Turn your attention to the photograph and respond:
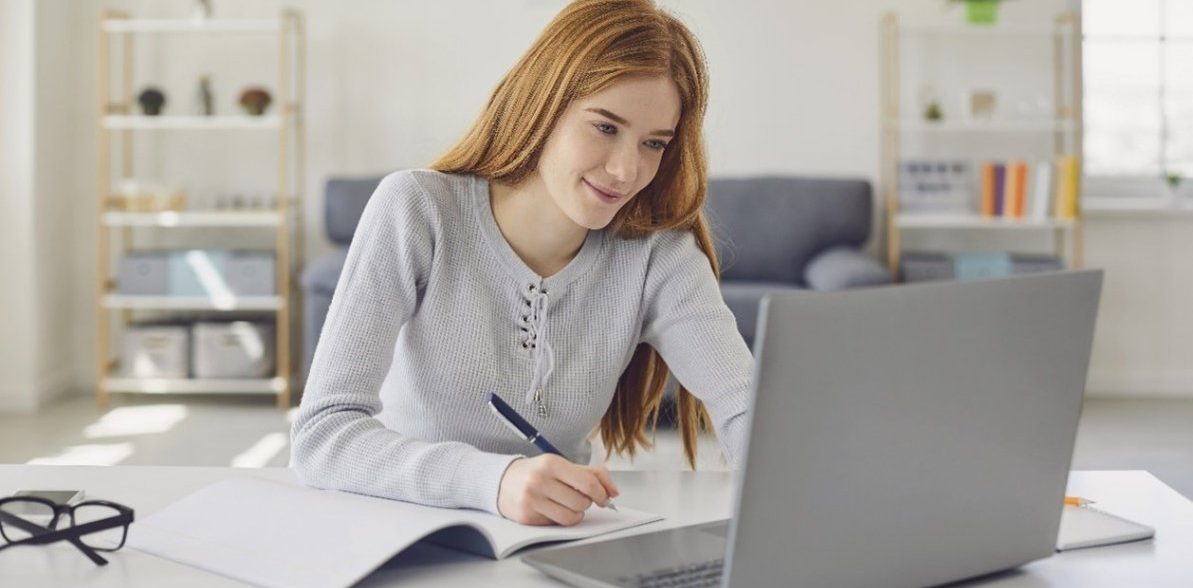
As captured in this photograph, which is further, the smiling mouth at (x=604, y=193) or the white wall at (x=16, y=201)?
A: the white wall at (x=16, y=201)

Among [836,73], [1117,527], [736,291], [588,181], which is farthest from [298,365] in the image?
[1117,527]

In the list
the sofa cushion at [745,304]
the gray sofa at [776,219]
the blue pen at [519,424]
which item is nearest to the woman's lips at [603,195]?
the blue pen at [519,424]

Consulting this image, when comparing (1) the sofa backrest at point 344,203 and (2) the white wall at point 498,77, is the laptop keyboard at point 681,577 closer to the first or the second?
(1) the sofa backrest at point 344,203

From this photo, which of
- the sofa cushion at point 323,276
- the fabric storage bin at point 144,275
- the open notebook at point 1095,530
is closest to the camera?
the open notebook at point 1095,530

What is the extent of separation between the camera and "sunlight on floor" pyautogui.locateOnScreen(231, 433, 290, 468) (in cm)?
384

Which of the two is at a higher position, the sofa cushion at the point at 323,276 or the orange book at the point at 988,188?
the orange book at the point at 988,188

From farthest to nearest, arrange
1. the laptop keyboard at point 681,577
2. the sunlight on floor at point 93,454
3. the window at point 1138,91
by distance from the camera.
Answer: the window at point 1138,91 < the sunlight on floor at point 93,454 < the laptop keyboard at point 681,577

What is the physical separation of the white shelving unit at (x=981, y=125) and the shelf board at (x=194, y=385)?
7.20ft

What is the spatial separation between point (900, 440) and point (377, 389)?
0.64 m

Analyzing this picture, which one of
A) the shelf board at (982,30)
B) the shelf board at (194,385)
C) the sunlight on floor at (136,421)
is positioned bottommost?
the sunlight on floor at (136,421)

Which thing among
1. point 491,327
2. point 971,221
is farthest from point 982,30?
point 491,327

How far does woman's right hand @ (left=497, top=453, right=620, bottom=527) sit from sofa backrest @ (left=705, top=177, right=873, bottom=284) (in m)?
3.65

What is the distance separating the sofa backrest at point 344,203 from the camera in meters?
4.93

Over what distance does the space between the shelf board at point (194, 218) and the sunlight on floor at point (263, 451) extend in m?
0.87
